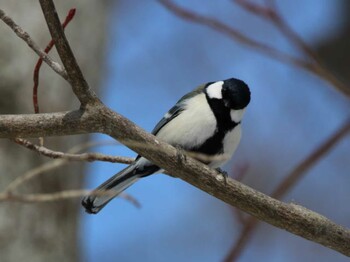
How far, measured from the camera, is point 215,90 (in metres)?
1.71

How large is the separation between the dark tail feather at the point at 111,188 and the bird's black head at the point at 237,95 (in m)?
0.32

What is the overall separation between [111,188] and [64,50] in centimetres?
54

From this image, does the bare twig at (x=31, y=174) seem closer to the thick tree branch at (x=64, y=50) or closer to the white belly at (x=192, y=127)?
the thick tree branch at (x=64, y=50)

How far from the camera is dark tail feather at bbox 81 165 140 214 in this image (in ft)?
4.90

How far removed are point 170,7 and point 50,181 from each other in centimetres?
99

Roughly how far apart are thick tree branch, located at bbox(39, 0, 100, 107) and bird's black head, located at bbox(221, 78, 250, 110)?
63 centimetres

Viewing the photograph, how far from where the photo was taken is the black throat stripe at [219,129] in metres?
1.61

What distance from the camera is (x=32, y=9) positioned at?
2.18 metres

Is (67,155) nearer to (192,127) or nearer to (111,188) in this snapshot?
(111,188)

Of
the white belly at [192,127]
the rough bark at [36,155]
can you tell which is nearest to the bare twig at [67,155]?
the white belly at [192,127]

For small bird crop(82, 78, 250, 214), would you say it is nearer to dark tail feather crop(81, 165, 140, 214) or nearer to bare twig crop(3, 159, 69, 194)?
dark tail feather crop(81, 165, 140, 214)

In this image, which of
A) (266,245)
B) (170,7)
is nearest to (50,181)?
(170,7)

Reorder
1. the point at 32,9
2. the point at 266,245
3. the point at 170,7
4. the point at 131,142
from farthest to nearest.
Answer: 1. the point at 266,245
2. the point at 32,9
3. the point at 170,7
4. the point at 131,142

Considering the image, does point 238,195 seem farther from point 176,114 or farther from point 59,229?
point 59,229
